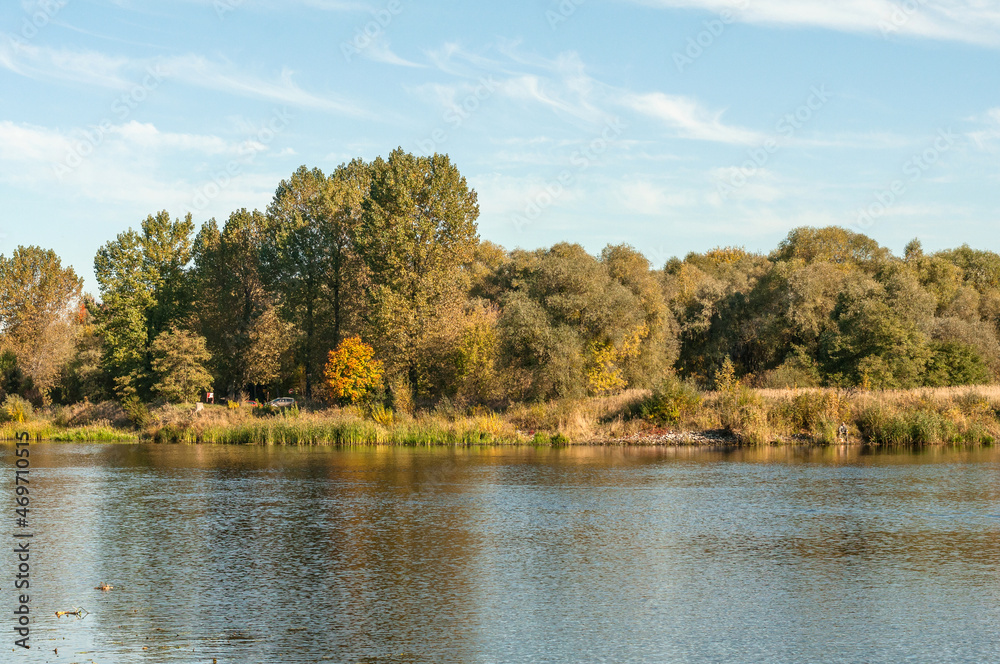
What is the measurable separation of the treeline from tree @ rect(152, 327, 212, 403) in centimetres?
18

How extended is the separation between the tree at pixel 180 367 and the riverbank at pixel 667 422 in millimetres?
8489

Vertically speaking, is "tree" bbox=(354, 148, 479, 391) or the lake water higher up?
"tree" bbox=(354, 148, 479, 391)

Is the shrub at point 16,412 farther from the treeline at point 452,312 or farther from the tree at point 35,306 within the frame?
the tree at point 35,306

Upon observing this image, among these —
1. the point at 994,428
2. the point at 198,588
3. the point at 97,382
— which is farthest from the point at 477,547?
the point at 97,382

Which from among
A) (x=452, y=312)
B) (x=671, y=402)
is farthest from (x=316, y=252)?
(x=671, y=402)

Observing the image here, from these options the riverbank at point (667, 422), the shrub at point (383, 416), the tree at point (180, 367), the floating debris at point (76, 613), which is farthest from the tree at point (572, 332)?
the floating debris at point (76, 613)

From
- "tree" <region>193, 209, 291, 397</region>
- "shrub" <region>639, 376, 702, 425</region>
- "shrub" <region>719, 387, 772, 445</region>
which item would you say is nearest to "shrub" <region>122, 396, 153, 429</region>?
"tree" <region>193, 209, 291, 397</region>

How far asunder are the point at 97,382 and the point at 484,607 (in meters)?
67.8

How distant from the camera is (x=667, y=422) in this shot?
49.9m

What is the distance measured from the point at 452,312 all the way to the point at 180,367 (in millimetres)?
21224

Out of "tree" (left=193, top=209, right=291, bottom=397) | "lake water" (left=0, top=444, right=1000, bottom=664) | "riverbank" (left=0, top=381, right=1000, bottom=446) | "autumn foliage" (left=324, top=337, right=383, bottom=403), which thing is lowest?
"lake water" (left=0, top=444, right=1000, bottom=664)

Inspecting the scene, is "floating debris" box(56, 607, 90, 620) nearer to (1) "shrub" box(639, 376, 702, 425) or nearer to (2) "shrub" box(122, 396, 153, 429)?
(1) "shrub" box(639, 376, 702, 425)

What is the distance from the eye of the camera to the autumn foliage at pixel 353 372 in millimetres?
60750

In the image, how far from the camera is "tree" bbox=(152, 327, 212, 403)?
65.7 metres
